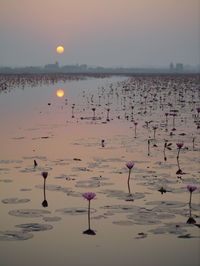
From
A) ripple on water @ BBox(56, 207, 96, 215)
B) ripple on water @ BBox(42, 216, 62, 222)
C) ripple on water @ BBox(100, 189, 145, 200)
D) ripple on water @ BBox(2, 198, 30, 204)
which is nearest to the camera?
ripple on water @ BBox(42, 216, 62, 222)

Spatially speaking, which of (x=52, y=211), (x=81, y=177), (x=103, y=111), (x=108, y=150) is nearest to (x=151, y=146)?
(x=108, y=150)

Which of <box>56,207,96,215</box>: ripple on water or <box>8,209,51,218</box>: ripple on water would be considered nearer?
<box>8,209,51,218</box>: ripple on water

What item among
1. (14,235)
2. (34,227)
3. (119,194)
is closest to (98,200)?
(119,194)

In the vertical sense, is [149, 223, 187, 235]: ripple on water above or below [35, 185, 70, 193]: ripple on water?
below

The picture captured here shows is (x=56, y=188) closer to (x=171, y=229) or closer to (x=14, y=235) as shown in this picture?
(x=14, y=235)

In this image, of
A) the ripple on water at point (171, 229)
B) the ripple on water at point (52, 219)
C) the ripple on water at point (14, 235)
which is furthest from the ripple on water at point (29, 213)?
the ripple on water at point (171, 229)

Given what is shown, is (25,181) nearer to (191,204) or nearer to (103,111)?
(191,204)

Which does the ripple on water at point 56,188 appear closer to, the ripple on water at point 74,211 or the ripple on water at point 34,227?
the ripple on water at point 74,211

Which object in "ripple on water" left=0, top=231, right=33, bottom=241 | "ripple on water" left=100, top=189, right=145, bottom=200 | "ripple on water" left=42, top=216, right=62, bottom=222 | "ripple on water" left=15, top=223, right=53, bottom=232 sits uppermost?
"ripple on water" left=100, top=189, right=145, bottom=200

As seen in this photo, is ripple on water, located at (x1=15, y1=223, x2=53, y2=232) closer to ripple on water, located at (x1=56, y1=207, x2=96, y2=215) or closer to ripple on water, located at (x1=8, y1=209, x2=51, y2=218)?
ripple on water, located at (x1=8, y1=209, x2=51, y2=218)

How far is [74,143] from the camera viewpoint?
10398 millimetres

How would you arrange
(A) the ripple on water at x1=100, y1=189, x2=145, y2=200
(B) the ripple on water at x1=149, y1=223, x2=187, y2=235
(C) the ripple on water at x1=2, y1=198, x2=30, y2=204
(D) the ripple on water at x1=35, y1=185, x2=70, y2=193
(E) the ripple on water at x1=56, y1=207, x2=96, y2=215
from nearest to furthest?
(B) the ripple on water at x1=149, y1=223, x2=187, y2=235
(E) the ripple on water at x1=56, y1=207, x2=96, y2=215
(C) the ripple on water at x1=2, y1=198, x2=30, y2=204
(A) the ripple on water at x1=100, y1=189, x2=145, y2=200
(D) the ripple on water at x1=35, y1=185, x2=70, y2=193

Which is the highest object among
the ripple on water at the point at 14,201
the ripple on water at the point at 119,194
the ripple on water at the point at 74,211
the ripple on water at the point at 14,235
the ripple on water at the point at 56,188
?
the ripple on water at the point at 56,188

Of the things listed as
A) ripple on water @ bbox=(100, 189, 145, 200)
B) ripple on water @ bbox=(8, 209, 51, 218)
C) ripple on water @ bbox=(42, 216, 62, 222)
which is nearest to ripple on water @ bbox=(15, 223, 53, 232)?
ripple on water @ bbox=(42, 216, 62, 222)
